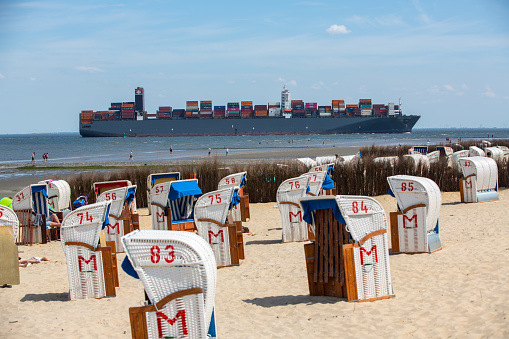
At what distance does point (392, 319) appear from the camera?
522 cm

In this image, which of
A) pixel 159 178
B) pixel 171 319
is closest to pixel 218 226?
pixel 171 319

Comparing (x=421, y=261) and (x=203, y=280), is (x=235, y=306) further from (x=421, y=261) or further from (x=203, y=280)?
(x=421, y=261)

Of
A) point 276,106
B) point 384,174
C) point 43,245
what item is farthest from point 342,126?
point 43,245

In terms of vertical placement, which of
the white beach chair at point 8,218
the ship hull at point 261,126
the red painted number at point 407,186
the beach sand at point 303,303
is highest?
the ship hull at point 261,126

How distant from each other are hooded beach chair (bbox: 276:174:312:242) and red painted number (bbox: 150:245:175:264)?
5.93m

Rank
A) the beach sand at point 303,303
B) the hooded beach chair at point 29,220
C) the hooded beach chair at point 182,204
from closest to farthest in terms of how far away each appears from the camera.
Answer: the beach sand at point 303,303 < the hooded beach chair at point 182,204 < the hooded beach chair at point 29,220

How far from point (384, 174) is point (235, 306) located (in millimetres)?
12125

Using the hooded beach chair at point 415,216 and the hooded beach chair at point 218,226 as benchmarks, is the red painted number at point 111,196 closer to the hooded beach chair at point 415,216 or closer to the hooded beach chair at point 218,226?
the hooded beach chair at point 218,226

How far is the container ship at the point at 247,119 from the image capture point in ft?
368

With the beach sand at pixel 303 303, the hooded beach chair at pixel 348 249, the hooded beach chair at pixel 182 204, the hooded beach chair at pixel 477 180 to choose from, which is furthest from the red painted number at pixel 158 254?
the hooded beach chair at pixel 477 180

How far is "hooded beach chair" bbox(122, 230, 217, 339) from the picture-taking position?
3980 millimetres

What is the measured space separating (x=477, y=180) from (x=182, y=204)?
8217mm

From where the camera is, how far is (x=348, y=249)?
5.77 meters

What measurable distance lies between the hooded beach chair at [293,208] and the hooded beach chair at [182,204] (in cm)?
162
